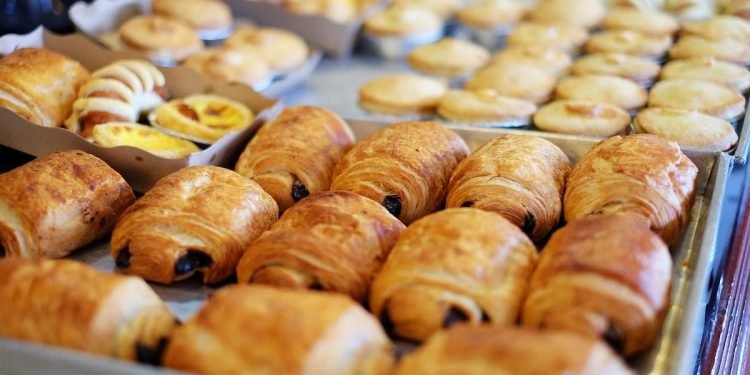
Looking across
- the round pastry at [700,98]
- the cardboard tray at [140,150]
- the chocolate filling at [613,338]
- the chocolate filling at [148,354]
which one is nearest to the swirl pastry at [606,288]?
the chocolate filling at [613,338]

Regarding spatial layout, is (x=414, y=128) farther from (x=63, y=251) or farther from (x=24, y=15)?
(x=24, y=15)

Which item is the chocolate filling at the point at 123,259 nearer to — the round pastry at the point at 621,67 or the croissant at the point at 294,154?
the croissant at the point at 294,154

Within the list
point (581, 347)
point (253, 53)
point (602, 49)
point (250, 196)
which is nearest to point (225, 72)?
point (253, 53)

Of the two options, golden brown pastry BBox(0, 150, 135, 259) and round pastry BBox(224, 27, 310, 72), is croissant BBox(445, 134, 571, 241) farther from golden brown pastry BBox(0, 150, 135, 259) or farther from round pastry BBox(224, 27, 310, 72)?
round pastry BBox(224, 27, 310, 72)

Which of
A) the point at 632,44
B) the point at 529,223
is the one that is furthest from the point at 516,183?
the point at 632,44

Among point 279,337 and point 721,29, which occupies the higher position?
point 721,29

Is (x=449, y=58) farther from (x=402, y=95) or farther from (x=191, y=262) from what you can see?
(x=191, y=262)
